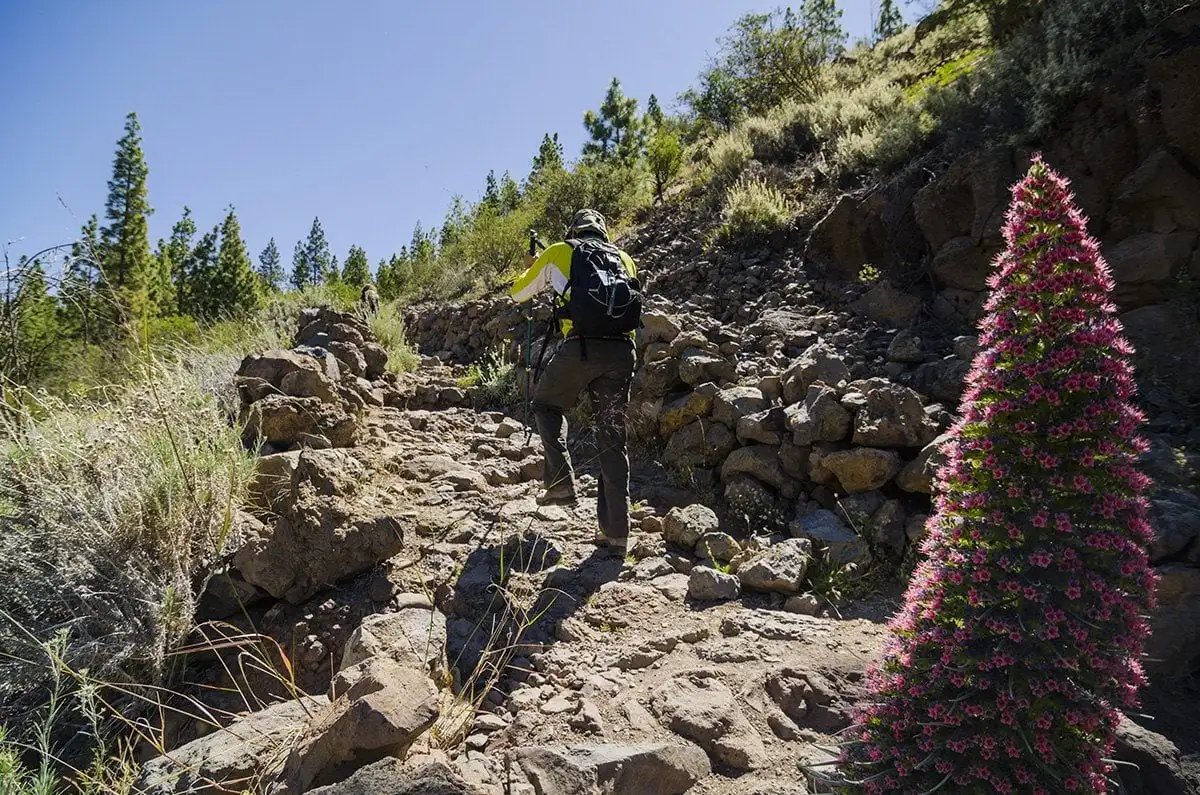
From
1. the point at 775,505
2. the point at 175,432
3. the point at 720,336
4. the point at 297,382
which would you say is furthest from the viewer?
the point at 720,336

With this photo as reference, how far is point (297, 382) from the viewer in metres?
4.79

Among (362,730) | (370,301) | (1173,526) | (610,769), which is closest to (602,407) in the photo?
(610,769)

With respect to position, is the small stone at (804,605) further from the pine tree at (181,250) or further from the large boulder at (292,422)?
the pine tree at (181,250)

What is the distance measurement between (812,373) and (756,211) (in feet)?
10.9

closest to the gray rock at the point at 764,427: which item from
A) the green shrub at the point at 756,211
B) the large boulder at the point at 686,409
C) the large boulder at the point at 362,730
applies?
the large boulder at the point at 686,409

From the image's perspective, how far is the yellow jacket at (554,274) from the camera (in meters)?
4.15

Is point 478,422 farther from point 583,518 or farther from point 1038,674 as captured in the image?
point 1038,674

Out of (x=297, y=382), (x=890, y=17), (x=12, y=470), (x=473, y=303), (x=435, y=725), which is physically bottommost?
(x=435, y=725)

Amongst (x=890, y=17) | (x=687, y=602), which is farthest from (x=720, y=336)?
(x=890, y=17)

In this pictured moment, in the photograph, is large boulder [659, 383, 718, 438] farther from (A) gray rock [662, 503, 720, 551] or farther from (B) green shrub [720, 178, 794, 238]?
(B) green shrub [720, 178, 794, 238]

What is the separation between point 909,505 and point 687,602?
1.51 meters

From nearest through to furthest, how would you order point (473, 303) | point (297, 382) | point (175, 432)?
point (175, 432) < point (297, 382) < point (473, 303)

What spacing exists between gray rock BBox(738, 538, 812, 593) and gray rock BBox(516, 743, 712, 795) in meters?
1.37

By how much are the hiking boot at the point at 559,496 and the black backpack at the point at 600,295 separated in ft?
3.66
